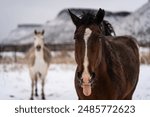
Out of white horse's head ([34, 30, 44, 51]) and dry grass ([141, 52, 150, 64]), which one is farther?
white horse's head ([34, 30, 44, 51])

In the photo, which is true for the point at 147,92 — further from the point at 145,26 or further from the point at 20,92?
the point at 20,92

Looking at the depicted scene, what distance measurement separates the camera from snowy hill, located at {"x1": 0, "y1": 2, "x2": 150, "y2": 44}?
10.9ft

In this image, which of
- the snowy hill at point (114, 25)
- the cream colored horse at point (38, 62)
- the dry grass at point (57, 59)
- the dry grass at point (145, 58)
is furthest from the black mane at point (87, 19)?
the cream colored horse at point (38, 62)

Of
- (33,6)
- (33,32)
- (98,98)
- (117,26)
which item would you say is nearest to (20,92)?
(33,32)

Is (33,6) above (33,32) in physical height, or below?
above

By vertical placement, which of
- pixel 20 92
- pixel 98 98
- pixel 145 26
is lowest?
pixel 20 92

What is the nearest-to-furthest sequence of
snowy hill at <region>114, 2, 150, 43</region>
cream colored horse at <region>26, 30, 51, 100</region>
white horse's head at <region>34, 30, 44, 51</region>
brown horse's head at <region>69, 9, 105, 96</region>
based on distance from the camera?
brown horse's head at <region>69, 9, 105, 96</region>, snowy hill at <region>114, 2, 150, 43</region>, white horse's head at <region>34, 30, 44, 51</region>, cream colored horse at <region>26, 30, 51, 100</region>

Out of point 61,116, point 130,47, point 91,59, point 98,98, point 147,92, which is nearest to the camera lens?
point 91,59

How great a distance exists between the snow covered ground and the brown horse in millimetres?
711

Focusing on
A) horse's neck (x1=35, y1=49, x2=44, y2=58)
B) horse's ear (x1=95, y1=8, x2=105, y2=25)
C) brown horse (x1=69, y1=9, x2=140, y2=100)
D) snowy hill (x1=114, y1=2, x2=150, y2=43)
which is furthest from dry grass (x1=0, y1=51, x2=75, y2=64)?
horse's ear (x1=95, y1=8, x2=105, y2=25)

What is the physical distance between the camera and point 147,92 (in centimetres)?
320

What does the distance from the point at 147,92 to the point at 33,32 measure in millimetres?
1325

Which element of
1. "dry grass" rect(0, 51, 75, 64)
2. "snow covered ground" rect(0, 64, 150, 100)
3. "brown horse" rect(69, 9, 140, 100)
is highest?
"brown horse" rect(69, 9, 140, 100)

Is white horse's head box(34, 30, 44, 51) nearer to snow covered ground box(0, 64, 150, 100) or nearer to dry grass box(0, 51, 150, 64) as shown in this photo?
dry grass box(0, 51, 150, 64)
